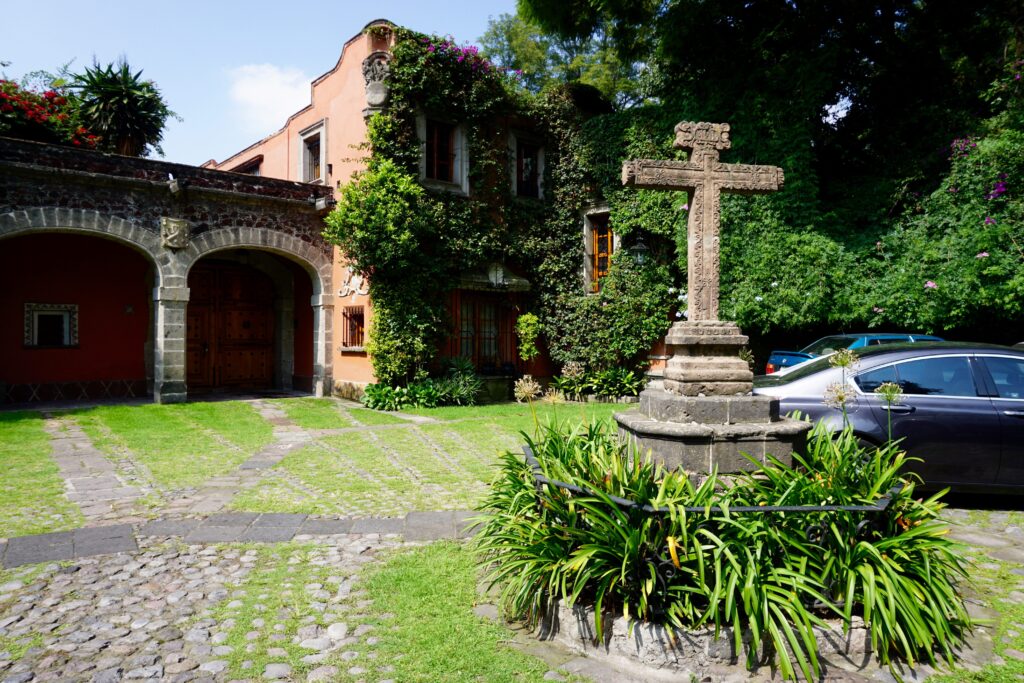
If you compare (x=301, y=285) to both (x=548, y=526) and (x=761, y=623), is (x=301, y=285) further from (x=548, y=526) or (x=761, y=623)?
(x=761, y=623)

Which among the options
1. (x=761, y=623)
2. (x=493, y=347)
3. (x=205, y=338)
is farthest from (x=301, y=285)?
(x=761, y=623)

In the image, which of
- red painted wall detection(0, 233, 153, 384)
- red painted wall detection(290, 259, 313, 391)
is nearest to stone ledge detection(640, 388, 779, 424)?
red painted wall detection(290, 259, 313, 391)

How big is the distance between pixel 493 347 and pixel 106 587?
1120 cm

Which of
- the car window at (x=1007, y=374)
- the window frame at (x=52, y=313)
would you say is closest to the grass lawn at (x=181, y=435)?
the window frame at (x=52, y=313)

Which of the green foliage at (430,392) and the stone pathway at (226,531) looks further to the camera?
the green foliage at (430,392)

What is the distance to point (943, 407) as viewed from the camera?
548cm

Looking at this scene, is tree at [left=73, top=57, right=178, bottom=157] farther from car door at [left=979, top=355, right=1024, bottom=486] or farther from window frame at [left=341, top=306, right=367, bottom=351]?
car door at [left=979, top=355, right=1024, bottom=486]

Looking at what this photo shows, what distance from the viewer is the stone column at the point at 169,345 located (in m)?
12.2

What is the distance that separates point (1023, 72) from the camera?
10469mm

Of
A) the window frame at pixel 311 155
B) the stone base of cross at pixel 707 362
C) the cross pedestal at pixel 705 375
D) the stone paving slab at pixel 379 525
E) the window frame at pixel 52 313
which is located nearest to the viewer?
the cross pedestal at pixel 705 375

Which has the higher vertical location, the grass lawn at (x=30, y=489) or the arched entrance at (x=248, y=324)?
the arched entrance at (x=248, y=324)

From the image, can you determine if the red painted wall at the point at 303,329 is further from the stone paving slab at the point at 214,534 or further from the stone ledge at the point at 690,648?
the stone ledge at the point at 690,648

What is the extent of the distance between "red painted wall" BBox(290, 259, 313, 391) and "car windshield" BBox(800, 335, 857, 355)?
11065 millimetres

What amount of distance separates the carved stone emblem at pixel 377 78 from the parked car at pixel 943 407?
10.1 meters
